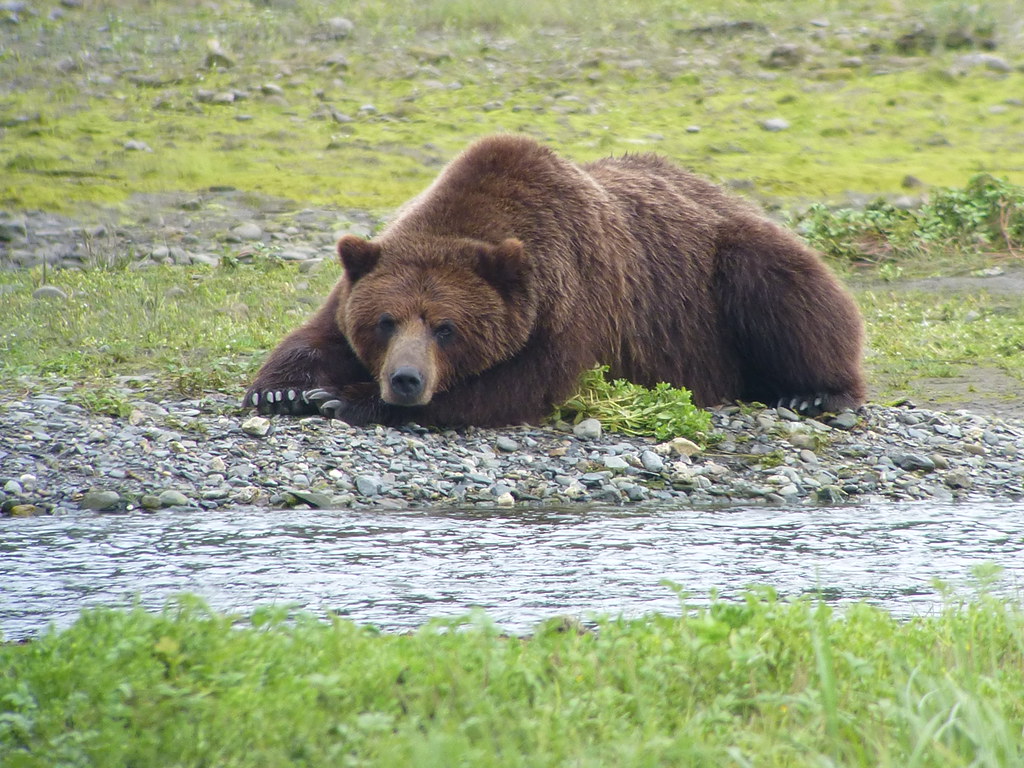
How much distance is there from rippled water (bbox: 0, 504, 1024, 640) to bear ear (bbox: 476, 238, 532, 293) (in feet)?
4.89

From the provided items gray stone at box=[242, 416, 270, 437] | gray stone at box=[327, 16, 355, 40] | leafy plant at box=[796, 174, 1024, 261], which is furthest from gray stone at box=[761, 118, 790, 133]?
gray stone at box=[242, 416, 270, 437]

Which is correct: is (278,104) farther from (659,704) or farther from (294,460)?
(659,704)

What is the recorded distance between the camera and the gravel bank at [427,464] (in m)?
6.12

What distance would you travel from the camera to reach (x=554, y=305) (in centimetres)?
732

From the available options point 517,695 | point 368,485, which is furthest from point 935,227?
point 517,695

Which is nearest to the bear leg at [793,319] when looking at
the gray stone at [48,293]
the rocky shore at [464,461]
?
the rocky shore at [464,461]

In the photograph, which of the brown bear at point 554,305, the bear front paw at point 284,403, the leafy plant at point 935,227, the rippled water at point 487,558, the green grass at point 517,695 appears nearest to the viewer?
the green grass at point 517,695

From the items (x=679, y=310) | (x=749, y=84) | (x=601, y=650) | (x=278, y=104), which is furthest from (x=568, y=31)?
(x=601, y=650)

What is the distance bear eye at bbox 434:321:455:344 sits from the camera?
706 centimetres

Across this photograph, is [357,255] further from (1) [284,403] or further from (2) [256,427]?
(2) [256,427]

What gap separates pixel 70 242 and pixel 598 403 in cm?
750

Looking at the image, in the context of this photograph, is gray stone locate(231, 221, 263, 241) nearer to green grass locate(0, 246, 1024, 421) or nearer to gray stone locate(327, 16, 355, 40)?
green grass locate(0, 246, 1024, 421)

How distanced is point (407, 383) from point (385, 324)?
0.47 metres

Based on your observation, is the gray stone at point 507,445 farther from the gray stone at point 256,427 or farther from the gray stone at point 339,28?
the gray stone at point 339,28
